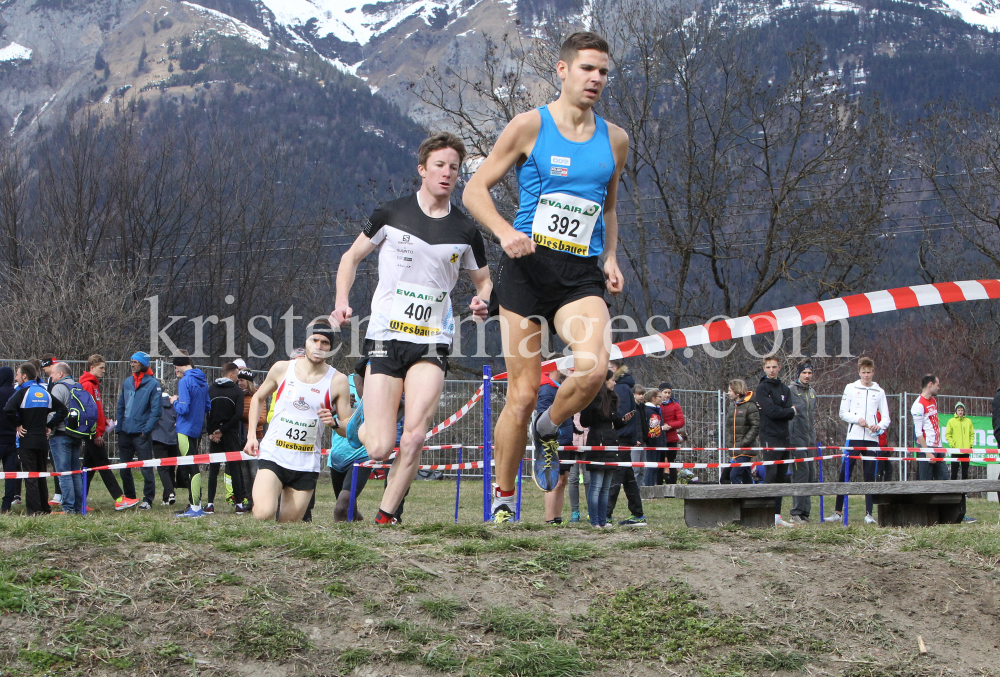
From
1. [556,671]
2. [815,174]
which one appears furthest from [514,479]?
[815,174]

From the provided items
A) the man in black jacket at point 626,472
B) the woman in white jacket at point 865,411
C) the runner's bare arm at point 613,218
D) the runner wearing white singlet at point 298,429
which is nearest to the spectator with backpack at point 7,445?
the runner wearing white singlet at point 298,429

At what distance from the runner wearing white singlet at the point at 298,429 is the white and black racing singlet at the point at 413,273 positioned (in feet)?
3.87

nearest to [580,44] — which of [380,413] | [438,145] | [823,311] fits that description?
[438,145]

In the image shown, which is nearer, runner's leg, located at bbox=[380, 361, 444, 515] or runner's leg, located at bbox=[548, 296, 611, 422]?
runner's leg, located at bbox=[548, 296, 611, 422]

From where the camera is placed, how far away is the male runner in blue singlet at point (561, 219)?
5.14 metres

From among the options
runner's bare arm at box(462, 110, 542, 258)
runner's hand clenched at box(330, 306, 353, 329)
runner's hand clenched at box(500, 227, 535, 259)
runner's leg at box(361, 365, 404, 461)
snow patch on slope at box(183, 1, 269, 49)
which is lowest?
runner's leg at box(361, 365, 404, 461)

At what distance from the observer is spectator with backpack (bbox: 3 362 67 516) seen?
10.8m

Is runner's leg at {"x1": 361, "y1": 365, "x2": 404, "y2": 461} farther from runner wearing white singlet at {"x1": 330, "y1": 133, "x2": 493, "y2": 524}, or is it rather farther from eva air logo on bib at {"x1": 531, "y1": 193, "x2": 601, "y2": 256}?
eva air logo on bib at {"x1": 531, "y1": 193, "x2": 601, "y2": 256}

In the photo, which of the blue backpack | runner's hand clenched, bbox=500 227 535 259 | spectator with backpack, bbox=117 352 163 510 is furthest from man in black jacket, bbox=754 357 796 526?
the blue backpack

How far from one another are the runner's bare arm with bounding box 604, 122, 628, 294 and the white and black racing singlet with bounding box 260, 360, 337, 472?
8.87ft

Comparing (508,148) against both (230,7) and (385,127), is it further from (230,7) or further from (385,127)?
(230,7)

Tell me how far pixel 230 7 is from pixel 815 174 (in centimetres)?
14390

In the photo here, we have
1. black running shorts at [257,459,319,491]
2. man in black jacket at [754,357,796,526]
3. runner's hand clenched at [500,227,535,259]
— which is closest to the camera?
runner's hand clenched at [500,227,535,259]

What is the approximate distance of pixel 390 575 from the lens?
409 centimetres
